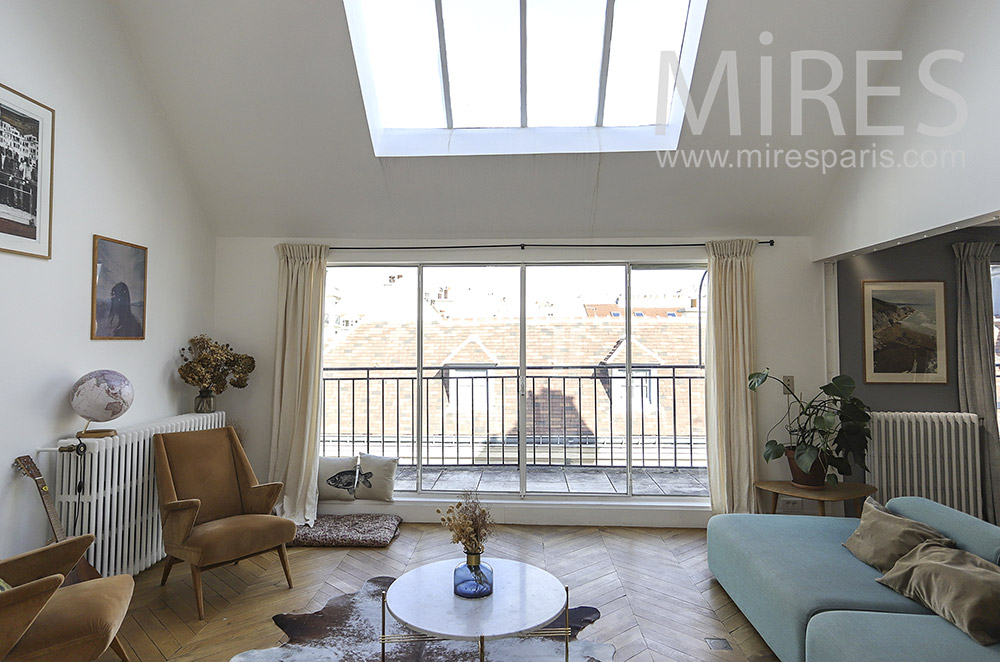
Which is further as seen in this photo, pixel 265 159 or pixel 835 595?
pixel 265 159

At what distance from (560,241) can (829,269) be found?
2127 mm

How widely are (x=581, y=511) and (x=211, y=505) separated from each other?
2661 mm

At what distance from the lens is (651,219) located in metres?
4.56

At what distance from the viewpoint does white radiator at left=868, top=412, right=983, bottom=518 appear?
14.0 ft

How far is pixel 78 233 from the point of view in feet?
10.7

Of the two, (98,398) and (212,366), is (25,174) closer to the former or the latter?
(98,398)

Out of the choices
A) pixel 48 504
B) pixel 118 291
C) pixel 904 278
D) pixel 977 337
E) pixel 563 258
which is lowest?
pixel 48 504

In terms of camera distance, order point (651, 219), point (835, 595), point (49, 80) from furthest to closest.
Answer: point (651, 219) → point (49, 80) → point (835, 595)

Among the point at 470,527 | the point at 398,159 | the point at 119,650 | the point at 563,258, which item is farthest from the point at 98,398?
the point at 563,258

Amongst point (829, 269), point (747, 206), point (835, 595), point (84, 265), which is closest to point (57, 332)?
point (84, 265)

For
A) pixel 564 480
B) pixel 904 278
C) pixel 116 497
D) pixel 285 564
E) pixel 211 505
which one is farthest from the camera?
pixel 564 480

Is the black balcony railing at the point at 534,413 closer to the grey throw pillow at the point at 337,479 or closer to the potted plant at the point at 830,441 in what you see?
the grey throw pillow at the point at 337,479

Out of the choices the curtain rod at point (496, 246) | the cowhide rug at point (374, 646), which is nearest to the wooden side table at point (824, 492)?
the cowhide rug at point (374, 646)

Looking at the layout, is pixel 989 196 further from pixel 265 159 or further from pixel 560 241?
pixel 265 159
